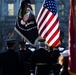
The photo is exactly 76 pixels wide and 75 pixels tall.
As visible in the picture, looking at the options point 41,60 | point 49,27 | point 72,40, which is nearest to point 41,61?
point 41,60

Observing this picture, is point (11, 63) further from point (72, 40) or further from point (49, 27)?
point (72, 40)

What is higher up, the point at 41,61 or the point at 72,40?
the point at 72,40

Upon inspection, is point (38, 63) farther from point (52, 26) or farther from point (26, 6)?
point (26, 6)

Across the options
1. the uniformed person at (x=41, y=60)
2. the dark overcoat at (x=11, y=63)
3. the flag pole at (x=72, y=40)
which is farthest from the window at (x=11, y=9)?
the flag pole at (x=72, y=40)

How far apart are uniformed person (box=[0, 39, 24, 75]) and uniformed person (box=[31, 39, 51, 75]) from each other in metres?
3.13

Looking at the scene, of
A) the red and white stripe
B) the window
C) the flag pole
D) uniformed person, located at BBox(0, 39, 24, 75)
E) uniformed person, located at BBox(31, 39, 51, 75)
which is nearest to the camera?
the flag pole

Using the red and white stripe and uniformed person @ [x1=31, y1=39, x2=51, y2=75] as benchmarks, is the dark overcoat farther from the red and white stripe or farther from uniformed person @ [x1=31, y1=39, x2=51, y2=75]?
the red and white stripe

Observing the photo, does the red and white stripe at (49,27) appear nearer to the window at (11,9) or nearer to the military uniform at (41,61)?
the military uniform at (41,61)

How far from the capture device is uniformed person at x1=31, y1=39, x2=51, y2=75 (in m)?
12.4

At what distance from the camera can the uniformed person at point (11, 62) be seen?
8961 mm

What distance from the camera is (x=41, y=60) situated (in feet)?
41.4

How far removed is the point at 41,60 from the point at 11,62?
3.64 metres

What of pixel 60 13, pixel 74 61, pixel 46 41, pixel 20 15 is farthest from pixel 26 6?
pixel 60 13

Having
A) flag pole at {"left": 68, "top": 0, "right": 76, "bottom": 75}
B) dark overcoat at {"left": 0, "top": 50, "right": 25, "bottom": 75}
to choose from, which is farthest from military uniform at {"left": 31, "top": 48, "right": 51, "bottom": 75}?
flag pole at {"left": 68, "top": 0, "right": 76, "bottom": 75}
